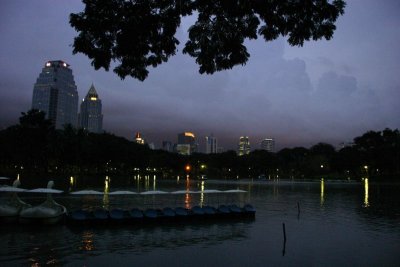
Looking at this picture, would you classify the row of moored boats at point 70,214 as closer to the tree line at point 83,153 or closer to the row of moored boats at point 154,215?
the row of moored boats at point 154,215

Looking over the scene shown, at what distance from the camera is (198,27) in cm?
1327

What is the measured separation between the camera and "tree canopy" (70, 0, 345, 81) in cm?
1223

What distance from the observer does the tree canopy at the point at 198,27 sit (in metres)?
12.2

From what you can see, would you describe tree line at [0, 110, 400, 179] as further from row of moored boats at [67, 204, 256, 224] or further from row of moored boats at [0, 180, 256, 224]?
row of moored boats at [67, 204, 256, 224]

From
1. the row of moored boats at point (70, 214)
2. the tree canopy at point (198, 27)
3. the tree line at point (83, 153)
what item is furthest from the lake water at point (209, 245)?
the tree line at point (83, 153)

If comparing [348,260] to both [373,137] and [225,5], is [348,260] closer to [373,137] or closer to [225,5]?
[225,5]

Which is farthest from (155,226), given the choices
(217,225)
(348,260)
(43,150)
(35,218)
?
(43,150)

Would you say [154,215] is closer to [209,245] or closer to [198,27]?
[209,245]

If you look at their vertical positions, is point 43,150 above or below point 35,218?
above

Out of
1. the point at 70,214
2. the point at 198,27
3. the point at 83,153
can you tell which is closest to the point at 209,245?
the point at 70,214

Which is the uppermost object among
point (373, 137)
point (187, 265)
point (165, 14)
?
point (373, 137)

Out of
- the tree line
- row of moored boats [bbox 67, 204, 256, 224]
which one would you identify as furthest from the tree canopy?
the tree line

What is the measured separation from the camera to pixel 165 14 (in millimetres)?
12750

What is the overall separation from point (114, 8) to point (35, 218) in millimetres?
28915
